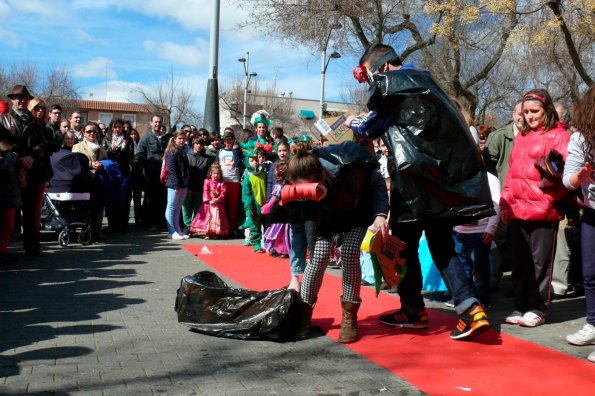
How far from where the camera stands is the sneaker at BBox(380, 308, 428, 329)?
5.25m

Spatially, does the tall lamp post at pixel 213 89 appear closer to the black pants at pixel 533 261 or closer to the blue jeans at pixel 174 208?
the blue jeans at pixel 174 208

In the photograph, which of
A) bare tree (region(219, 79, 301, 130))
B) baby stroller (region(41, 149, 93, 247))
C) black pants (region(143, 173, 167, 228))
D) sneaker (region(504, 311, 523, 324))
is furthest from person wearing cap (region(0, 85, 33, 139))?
bare tree (region(219, 79, 301, 130))

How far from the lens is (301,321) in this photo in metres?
4.82

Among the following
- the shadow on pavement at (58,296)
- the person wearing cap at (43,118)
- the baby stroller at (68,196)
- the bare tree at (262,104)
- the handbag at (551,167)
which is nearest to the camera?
the shadow on pavement at (58,296)

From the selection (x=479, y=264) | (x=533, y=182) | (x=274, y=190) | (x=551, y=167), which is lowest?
(x=479, y=264)

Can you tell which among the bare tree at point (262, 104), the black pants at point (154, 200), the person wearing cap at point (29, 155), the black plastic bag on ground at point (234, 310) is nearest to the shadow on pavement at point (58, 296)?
the person wearing cap at point (29, 155)

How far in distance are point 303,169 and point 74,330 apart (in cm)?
216

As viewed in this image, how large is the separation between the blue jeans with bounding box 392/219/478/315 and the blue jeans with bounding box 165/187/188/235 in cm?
707

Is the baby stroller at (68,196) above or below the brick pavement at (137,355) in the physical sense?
above

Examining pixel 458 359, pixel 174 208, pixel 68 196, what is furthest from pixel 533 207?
pixel 174 208

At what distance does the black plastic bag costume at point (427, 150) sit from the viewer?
4645 millimetres

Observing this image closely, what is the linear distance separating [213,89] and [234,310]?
455 inches

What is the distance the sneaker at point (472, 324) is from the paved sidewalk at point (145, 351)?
0.63 m

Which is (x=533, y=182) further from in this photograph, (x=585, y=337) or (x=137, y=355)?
(x=137, y=355)
